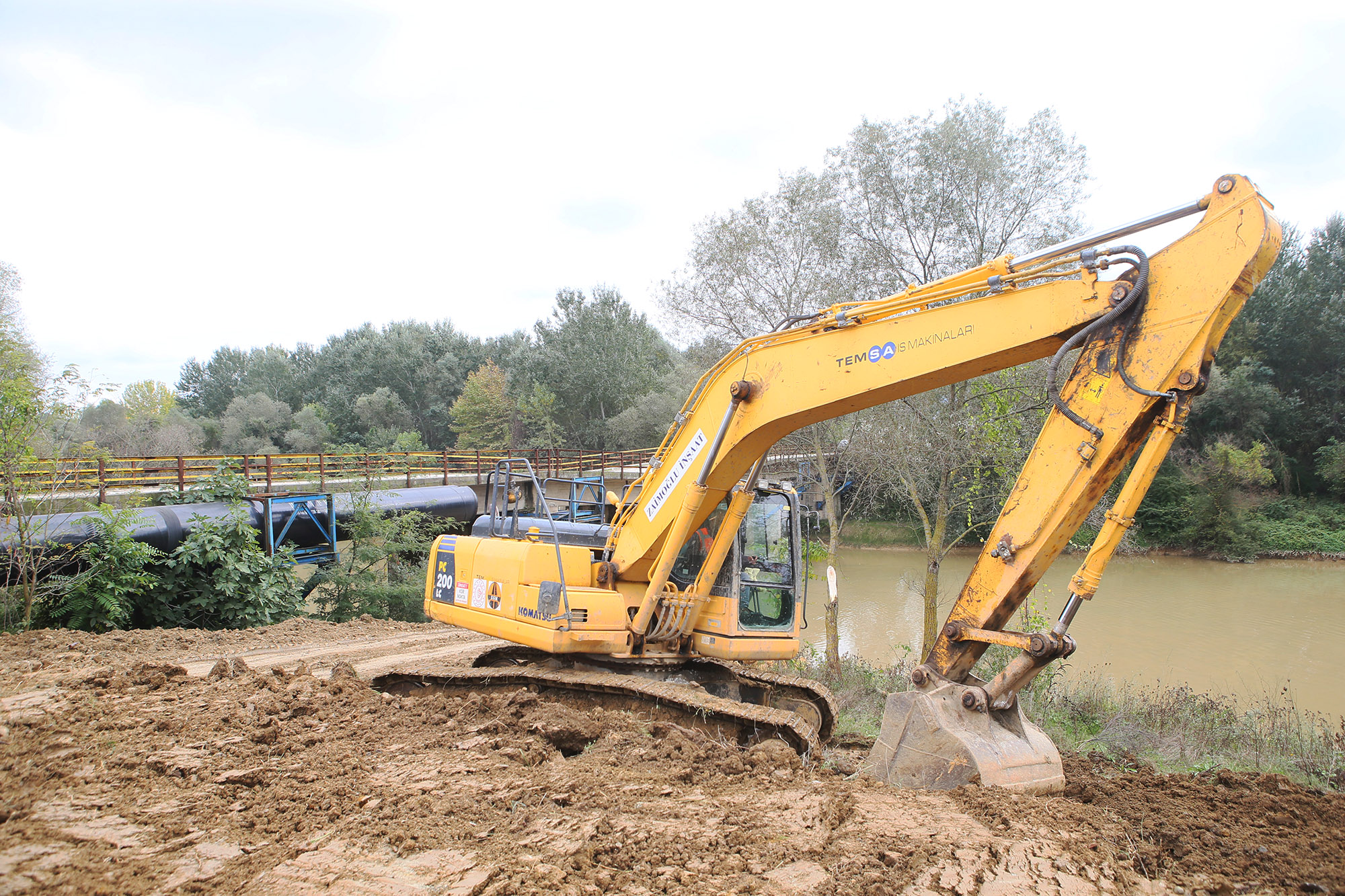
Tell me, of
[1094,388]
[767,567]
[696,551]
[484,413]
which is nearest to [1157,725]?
[767,567]

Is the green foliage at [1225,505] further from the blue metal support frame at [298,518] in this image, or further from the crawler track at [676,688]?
the blue metal support frame at [298,518]

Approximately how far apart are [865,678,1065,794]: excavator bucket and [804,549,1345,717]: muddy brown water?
23.0 feet

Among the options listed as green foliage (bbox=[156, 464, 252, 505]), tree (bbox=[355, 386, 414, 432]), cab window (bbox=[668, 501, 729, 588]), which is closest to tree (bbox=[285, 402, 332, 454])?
tree (bbox=[355, 386, 414, 432])

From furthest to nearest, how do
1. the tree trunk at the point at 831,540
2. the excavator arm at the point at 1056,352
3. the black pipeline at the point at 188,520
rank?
the tree trunk at the point at 831,540
the black pipeline at the point at 188,520
the excavator arm at the point at 1056,352

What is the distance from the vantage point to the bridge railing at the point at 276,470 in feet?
36.9

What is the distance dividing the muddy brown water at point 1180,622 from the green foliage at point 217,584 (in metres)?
9.66

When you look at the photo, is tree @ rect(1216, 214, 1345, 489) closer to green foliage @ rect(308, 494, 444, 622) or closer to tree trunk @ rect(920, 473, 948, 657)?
tree trunk @ rect(920, 473, 948, 657)

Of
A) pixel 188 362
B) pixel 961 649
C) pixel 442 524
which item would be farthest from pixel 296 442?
pixel 961 649

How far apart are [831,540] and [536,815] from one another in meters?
8.99

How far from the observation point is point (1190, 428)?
107 feet

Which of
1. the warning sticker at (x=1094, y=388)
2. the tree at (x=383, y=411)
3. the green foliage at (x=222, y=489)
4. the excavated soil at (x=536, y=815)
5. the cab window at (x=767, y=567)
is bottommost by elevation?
the excavated soil at (x=536, y=815)

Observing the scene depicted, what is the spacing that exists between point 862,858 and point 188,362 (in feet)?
253

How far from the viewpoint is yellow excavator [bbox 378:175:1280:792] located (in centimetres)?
429

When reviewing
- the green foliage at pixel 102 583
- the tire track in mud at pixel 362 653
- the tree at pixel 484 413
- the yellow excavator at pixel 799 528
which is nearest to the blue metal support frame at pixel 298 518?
the green foliage at pixel 102 583
